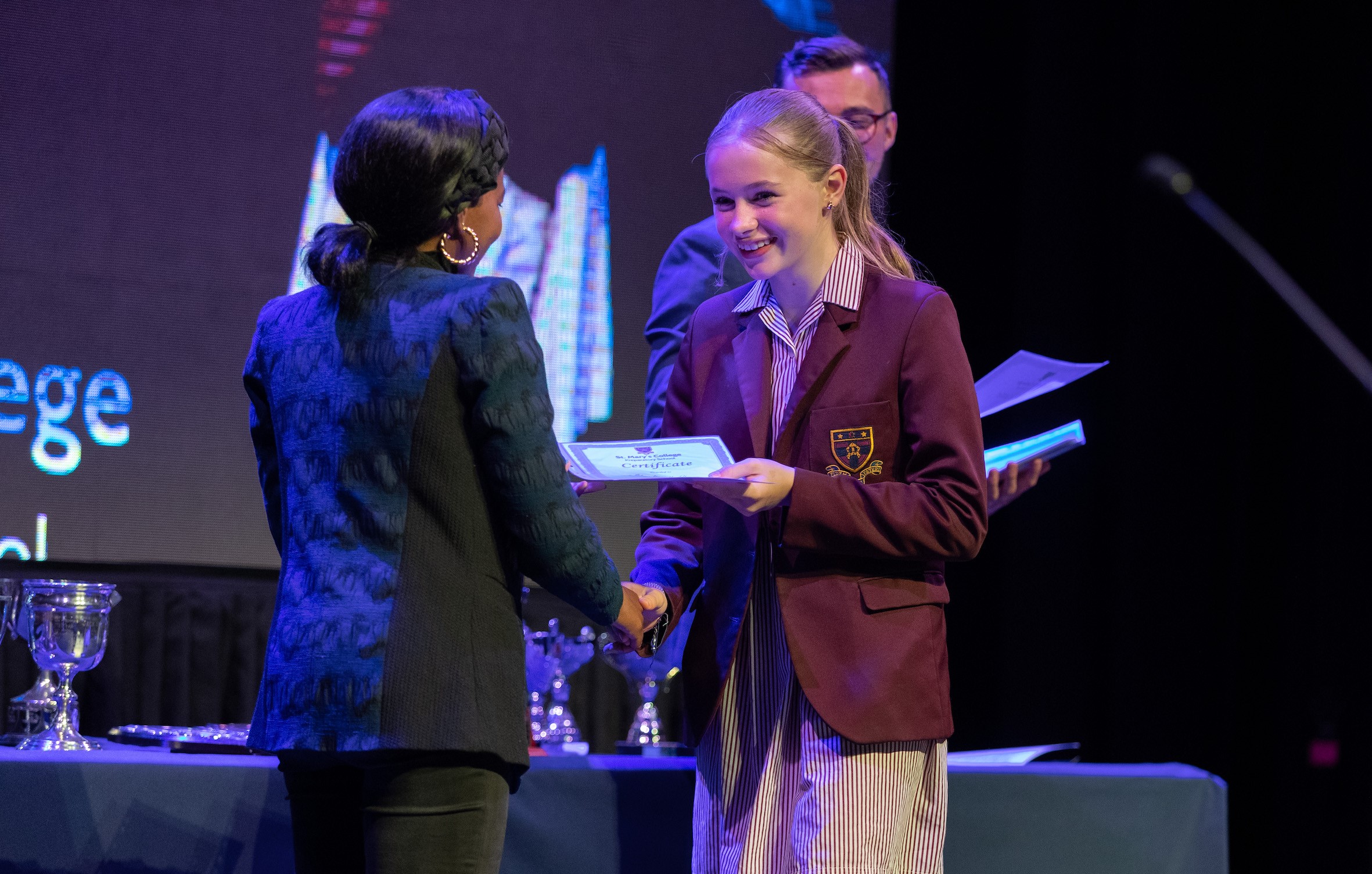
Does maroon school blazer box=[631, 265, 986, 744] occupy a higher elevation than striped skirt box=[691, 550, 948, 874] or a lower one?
higher

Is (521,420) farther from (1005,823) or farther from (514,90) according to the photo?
(514,90)

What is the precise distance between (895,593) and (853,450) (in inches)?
7.0

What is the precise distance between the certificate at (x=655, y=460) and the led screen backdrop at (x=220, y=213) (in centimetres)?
153

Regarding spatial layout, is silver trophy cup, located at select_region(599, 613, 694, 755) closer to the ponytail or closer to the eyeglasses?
the ponytail

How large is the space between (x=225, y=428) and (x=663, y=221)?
1.32 metres

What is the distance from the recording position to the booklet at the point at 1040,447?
6.64 feet

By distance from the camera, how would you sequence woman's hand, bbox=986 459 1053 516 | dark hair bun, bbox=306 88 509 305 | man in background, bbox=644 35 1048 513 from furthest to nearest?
man in background, bbox=644 35 1048 513, woman's hand, bbox=986 459 1053 516, dark hair bun, bbox=306 88 509 305

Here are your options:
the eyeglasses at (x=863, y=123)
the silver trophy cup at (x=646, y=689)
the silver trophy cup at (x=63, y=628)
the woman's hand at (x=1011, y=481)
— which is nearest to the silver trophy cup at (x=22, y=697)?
the silver trophy cup at (x=63, y=628)

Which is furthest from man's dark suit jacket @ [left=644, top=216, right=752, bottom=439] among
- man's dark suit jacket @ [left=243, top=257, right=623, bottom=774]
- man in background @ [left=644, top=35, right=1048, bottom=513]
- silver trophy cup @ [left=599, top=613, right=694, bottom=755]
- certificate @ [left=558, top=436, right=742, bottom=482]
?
man's dark suit jacket @ [left=243, top=257, right=623, bottom=774]

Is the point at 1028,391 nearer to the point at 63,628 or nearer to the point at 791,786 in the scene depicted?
the point at 791,786

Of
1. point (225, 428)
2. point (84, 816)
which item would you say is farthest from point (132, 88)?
point (84, 816)

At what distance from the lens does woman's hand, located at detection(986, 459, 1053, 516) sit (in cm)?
205

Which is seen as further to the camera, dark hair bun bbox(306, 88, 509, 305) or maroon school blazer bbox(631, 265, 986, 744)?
maroon school blazer bbox(631, 265, 986, 744)

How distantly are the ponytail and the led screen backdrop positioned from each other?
1.40 metres
